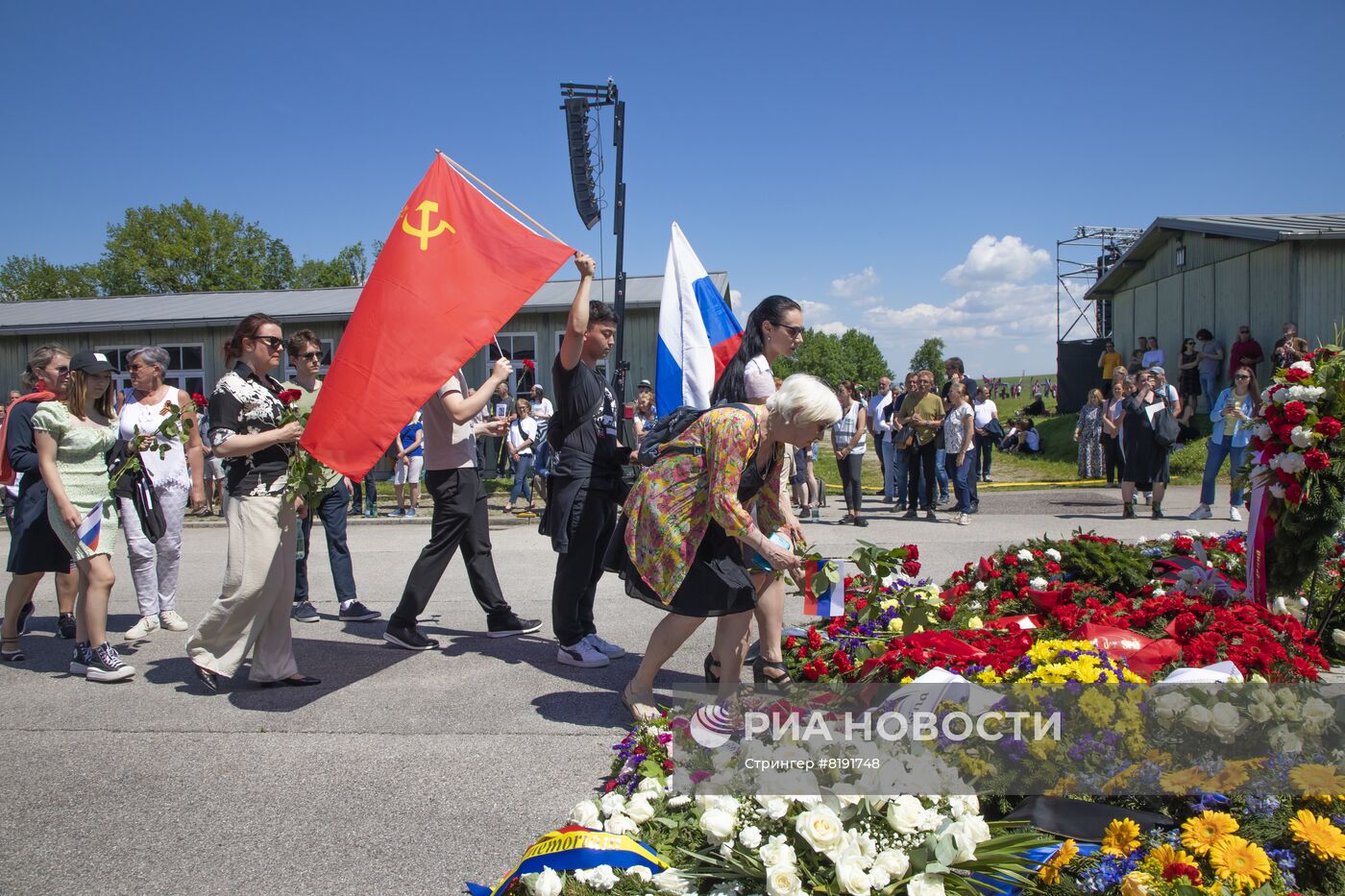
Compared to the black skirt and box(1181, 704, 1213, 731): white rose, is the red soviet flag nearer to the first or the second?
the black skirt

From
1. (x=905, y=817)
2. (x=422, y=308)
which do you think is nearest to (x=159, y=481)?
(x=422, y=308)

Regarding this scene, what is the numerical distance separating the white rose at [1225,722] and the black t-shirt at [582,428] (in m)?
3.33

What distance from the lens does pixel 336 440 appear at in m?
4.74

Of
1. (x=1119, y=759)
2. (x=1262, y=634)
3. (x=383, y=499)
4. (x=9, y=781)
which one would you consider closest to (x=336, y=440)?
(x=9, y=781)

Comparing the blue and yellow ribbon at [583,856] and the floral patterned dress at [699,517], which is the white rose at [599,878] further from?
the floral patterned dress at [699,517]

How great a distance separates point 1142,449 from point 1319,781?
9758 millimetres

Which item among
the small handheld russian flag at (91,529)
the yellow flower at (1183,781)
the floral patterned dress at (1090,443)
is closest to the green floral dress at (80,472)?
the small handheld russian flag at (91,529)

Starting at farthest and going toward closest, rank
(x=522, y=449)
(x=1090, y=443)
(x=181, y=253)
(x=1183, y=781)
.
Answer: (x=181, y=253) → (x=1090, y=443) → (x=522, y=449) → (x=1183, y=781)

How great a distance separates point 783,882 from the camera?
2297 millimetres

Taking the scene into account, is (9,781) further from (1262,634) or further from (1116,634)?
(1262,634)

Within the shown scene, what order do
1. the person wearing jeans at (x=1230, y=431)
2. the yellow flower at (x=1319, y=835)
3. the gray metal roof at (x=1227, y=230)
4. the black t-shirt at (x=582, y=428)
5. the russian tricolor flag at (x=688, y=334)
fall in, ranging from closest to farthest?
the yellow flower at (x=1319, y=835) < the black t-shirt at (x=582, y=428) < the russian tricolor flag at (x=688, y=334) < the person wearing jeans at (x=1230, y=431) < the gray metal roof at (x=1227, y=230)

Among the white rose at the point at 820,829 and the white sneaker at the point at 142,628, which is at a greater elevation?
the white rose at the point at 820,829

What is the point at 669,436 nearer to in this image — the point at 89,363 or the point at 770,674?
the point at 770,674

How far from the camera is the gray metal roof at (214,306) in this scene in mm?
21969
